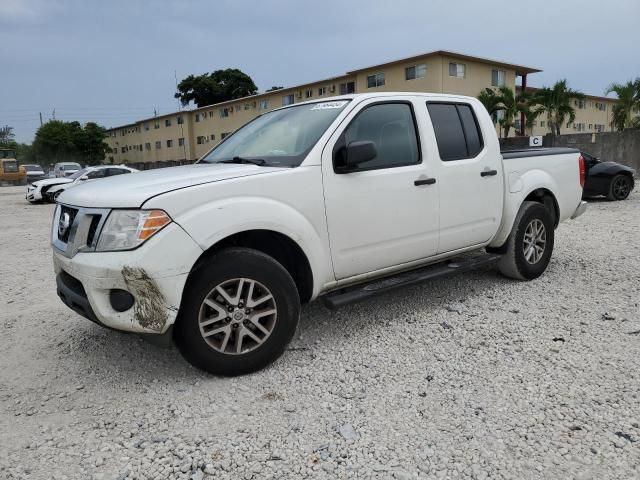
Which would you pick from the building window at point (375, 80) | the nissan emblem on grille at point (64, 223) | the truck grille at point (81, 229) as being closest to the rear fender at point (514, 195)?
the truck grille at point (81, 229)

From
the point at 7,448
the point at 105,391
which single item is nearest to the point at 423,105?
the point at 105,391

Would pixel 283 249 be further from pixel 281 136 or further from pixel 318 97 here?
pixel 318 97

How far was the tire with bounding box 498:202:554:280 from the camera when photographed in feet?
16.1

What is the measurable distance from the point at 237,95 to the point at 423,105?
6416cm

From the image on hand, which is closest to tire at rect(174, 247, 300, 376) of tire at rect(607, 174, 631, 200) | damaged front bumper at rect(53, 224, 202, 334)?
damaged front bumper at rect(53, 224, 202, 334)

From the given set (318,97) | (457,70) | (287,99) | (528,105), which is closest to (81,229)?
(318,97)

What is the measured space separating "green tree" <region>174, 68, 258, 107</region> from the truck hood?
63.4m

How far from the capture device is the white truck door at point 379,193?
3.45 meters

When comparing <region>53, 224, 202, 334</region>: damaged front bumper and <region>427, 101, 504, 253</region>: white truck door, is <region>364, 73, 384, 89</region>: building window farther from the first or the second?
<region>53, 224, 202, 334</region>: damaged front bumper

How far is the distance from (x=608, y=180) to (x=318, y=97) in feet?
52.2

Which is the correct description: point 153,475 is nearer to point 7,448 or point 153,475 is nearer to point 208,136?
point 7,448

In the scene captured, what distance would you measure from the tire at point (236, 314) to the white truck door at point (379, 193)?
0.53 m

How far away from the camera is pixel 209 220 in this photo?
291 cm

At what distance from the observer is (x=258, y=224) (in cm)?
307
